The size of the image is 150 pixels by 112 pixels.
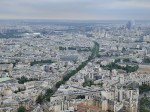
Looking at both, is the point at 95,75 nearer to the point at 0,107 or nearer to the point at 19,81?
the point at 19,81

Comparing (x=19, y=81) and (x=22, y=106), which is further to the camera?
Result: (x=19, y=81)

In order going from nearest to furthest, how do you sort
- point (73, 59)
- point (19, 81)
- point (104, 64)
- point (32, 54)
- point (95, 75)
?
point (19, 81), point (95, 75), point (104, 64), point (73, 59), point (32, 54)

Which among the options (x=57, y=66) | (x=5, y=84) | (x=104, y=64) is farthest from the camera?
(x=104, y=64)

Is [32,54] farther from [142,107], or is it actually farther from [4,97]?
[142,107]

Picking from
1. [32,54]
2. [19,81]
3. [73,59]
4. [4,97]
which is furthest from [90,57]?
[4,97]

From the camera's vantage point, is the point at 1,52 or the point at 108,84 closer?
the point at 108,84

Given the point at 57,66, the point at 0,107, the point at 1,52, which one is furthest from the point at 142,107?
the point at 1,52

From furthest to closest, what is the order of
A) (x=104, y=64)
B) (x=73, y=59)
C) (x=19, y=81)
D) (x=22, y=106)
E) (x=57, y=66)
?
(x=73, y=59)
(x=104, y=64)
(x=57, y=66)
(x=19, y=81)
(x=22, y=106)

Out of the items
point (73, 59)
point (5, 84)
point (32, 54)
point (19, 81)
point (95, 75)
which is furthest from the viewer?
point (32, 54)

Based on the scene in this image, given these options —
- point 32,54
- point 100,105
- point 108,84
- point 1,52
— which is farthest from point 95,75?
point 1,52
